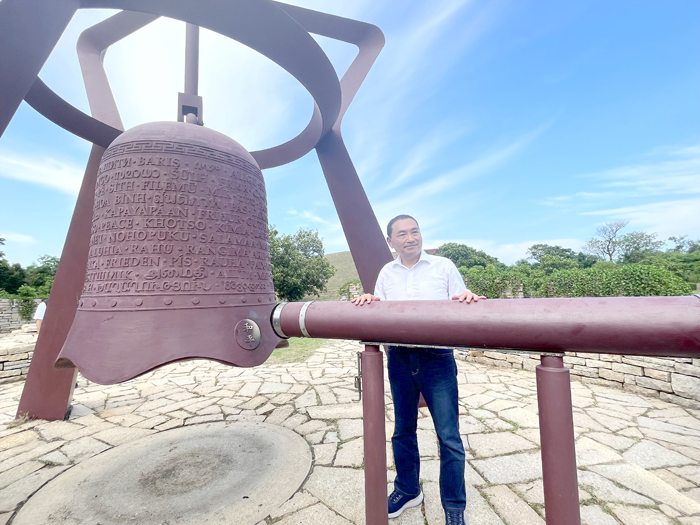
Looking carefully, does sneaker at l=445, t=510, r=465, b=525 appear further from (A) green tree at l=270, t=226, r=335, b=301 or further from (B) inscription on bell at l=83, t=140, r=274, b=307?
(A) green tree at l=270, t=226, r=335, b=301

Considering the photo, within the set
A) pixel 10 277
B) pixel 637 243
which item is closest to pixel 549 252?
pixel 637 243

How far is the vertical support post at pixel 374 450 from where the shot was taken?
119 cm

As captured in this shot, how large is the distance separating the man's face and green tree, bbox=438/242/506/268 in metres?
37.5

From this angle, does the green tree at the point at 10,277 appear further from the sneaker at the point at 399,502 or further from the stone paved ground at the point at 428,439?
the sneaker at the point at 399,502

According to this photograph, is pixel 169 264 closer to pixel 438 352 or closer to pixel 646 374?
pixel 438 352

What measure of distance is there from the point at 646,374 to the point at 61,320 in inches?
258

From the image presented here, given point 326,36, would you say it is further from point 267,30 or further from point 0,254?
point 0,254

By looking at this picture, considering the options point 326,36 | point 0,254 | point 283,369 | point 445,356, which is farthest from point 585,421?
point 0,254

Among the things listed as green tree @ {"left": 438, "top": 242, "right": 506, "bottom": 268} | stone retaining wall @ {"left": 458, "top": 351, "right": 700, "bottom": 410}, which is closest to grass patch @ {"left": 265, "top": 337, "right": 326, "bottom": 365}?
stone retaining wall @ {"left": 458, "top": 351, "right": 700, "bottom": 410}

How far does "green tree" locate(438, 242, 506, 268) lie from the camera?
126 feet

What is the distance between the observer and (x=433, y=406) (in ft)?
5.26

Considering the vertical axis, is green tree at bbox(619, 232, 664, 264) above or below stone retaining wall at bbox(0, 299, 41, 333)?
above

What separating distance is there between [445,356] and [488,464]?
1332 millimetres

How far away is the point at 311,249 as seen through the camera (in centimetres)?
2484
